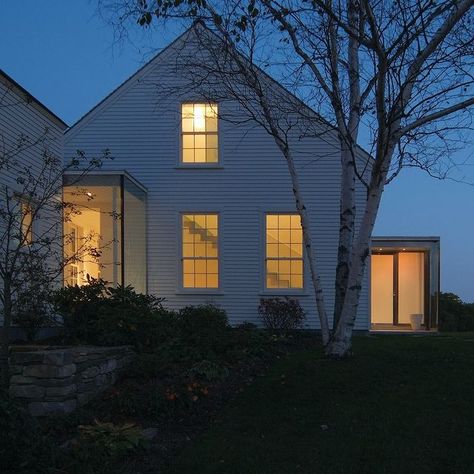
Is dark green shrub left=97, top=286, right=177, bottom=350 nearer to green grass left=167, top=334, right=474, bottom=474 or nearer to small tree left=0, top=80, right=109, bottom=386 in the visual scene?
small tree left=0, top=80, right=109, bottom=386

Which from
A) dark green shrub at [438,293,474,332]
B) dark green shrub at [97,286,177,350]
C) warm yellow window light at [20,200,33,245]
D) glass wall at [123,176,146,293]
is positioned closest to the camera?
warm yellow window light at [20,200,33,245]

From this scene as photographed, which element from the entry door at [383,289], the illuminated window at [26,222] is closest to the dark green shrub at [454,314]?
the entry door at [383,289]

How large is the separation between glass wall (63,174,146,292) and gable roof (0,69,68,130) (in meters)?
1.22

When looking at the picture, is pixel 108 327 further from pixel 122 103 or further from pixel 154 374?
pixel 122 103

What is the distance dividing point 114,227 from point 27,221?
8.26 ft

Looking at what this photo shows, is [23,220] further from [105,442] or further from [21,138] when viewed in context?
[105,442]

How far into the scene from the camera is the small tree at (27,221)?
775 centimetres

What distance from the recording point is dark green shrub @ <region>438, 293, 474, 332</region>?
2307cm

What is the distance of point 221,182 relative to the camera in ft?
51.1

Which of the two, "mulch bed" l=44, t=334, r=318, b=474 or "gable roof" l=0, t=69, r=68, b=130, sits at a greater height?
"gable roof" l=0, t=69, r=68, b=130

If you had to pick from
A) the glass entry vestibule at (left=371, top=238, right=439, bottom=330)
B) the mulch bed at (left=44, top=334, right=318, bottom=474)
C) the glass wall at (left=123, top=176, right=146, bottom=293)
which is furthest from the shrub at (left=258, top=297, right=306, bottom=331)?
the mulch bed at (left=44, top=334, right=318, bottom=474)

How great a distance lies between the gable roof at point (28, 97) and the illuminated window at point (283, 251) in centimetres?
586

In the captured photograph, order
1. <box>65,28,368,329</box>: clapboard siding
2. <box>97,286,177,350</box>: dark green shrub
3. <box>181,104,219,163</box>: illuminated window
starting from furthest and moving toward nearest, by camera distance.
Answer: <box>181,104,219,163</box>: illuminated window, <box>65,28,368,329</box>: clapboard siding, <box>97,286,177,350</box>: dark green shrub

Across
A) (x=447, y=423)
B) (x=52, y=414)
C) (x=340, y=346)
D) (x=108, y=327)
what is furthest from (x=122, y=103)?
(x=447, y=423)
